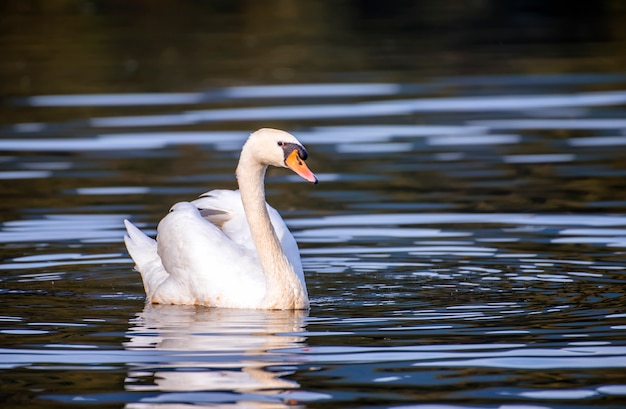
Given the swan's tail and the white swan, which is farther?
the swan's tail

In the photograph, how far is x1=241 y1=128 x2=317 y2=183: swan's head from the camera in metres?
10.9

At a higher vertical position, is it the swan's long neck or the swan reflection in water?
the swan's long neck

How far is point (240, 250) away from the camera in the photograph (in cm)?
1172

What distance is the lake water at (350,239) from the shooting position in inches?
346

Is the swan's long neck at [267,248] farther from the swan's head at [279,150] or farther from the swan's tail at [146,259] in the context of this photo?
the swan's tail at [146,259]

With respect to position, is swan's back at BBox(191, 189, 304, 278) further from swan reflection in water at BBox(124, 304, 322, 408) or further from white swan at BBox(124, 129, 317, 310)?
swan reflection in water at BBox(124, 304, 322, 408)

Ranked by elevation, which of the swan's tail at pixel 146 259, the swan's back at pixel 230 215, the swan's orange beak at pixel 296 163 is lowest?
the swan's tail at pixel 146 259

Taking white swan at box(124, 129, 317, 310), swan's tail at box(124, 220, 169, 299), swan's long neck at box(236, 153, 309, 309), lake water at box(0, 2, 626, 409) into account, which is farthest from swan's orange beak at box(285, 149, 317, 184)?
swan's tail at box(124, 220, 169, 299)

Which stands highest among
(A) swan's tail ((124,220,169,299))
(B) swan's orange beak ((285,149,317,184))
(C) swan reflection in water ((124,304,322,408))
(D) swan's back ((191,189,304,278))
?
(B) swan's orange beak ((285,149,317,184))

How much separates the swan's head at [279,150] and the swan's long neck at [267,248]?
123 millimetres

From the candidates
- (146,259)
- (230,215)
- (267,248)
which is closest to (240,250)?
(267,248)

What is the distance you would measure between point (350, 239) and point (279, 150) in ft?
9.95

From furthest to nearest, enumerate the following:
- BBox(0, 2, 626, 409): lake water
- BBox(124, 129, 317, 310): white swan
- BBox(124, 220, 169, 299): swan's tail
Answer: BBox(124, 220, 169, 299): swan's tail, BBox(124, 129, 317, 310): white swan, BBox(0, 2, 626, 409): lake water

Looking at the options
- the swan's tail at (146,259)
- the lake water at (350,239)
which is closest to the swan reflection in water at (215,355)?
the lake water at (350,239)
